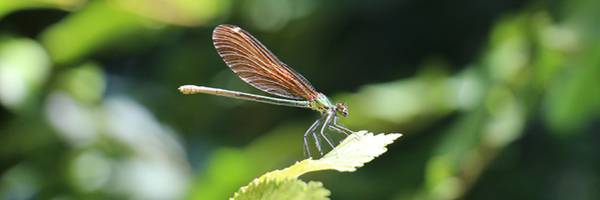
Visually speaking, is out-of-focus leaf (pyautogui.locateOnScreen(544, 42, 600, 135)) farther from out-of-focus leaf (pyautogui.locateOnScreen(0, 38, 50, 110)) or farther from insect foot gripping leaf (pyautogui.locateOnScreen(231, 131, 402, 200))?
insect foot gripping leaf (pyautogui.locateOnScreen(231, 131, 402, 200))

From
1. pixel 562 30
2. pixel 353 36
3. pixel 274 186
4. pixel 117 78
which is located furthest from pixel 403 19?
pixel 274 186

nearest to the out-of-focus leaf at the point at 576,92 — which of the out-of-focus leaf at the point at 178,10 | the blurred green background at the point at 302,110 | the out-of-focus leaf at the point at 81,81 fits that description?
the blurred green background at the point at 302,110

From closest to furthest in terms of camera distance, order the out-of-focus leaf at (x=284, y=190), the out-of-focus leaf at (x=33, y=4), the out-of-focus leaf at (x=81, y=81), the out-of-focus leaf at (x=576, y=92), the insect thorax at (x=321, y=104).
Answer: the out-of-focus leaf at (x=284, y=190) < the insect thorax at (x=321, y=104) < the out-of-focus leaf at (x=33, y=4) < the out-of-focus leaf at (x=576, y=92) < the out-of-focus leaf at (x=81, y=81)

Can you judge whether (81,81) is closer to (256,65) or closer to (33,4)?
(33,4)

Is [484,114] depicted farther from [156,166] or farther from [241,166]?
[156,166]

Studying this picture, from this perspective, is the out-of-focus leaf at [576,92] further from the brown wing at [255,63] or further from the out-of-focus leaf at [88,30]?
the brown wing at [255,63]

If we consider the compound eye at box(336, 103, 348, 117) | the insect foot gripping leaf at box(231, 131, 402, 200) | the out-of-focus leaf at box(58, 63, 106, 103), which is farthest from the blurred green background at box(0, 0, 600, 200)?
the insect foot gripping leaf at box(231, 131, 402, 200)

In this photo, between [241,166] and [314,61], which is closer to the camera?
[241,166]
